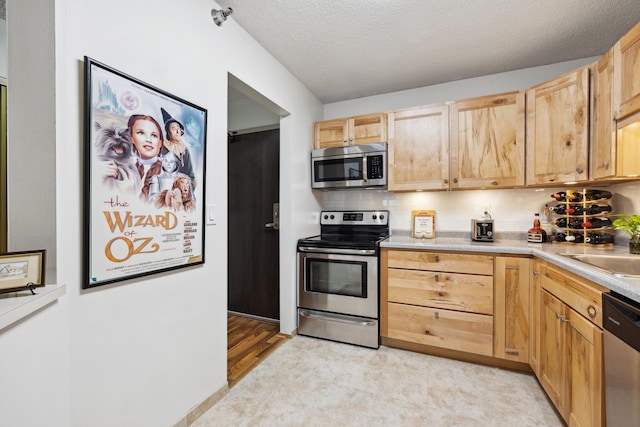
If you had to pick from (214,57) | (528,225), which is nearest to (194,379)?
(214,57)

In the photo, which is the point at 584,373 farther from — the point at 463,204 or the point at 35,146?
the point at 35,146

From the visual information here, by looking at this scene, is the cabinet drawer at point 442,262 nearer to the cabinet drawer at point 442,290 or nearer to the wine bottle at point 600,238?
the cabinet drawer at point 442,290

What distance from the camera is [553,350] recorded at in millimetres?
1595

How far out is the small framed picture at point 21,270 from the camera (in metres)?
0.79

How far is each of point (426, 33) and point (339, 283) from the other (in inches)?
82.4

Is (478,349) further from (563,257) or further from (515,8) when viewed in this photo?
(515,8)

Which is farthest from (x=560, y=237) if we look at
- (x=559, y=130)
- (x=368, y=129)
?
(x=368, y=129)

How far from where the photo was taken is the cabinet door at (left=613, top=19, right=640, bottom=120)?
145 cm

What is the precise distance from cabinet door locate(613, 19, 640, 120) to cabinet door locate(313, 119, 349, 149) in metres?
1.90

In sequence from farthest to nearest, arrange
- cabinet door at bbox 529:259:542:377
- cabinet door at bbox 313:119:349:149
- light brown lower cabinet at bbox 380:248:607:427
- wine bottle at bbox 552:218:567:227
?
cabinet door at bbox 313:119:349:149
wine bottle at bbox 552:218:567:227
cabinet door at bbox 529:259:542:377
light brown lower cabinet at bbox 380:248:607:427

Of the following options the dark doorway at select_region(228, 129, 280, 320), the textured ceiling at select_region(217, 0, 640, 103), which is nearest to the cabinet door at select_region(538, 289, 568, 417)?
the textured ceiling at select_region(217, 0, 640, 103)

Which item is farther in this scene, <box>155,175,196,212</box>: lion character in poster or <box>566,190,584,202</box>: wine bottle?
<box>566,190,584,202</box>: wine bottle

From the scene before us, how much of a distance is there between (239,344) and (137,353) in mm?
1342

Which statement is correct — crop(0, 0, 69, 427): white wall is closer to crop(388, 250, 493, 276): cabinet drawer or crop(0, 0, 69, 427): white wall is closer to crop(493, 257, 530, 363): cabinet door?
crop(388, 250, 493, 276): cabinet drawer
